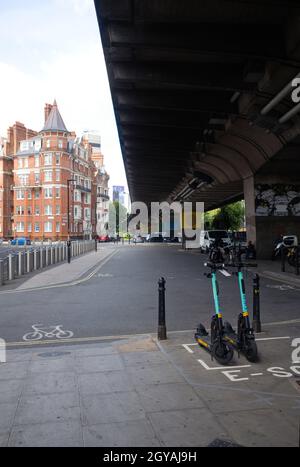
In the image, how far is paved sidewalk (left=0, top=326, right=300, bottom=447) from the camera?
3812 mm

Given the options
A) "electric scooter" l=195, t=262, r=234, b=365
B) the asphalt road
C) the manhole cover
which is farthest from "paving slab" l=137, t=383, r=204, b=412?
the asphalt road

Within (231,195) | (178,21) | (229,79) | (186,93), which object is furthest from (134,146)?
(231,195)

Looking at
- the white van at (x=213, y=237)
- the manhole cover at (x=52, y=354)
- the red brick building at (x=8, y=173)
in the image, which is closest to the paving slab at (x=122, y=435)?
the manhole cover at (x=52, y=354)

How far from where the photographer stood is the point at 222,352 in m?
5.98

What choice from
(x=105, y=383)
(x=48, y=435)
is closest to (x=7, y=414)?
(x=48, y=435)

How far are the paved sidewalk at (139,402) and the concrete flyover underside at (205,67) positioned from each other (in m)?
7.22

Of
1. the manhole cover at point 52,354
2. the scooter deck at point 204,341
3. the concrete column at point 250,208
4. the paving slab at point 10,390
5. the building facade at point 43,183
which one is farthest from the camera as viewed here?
the building facade at point 43,183

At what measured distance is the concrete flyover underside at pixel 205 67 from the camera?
1000 centimetres

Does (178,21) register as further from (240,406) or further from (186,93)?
(240,406)

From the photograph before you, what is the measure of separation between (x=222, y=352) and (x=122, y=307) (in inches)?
213

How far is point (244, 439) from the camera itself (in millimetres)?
3727

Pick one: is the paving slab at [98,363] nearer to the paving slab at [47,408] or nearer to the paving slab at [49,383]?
the paving slab at [49,383]

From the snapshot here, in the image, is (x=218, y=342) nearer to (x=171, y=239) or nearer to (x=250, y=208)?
→ (x=250, y=208)
